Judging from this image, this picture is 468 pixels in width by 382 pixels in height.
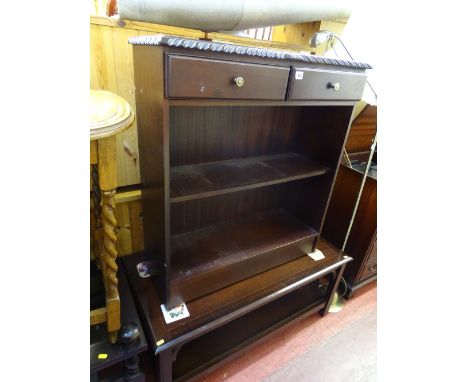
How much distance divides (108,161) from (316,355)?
1.38m

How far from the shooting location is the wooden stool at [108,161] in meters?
0.66

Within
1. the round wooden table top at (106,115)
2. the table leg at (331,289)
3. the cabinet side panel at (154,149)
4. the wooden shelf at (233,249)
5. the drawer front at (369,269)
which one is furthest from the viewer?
the drawer front at (369,269)

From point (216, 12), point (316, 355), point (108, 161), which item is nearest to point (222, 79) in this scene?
point (216, 12)

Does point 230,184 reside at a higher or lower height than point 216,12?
lower

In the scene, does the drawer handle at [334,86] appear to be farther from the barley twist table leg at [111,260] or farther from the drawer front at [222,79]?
the barley twist table leg at [111,260]

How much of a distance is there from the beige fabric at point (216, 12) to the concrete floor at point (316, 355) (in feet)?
4.75

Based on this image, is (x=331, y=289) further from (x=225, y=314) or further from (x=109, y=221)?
(x=109, y=221)

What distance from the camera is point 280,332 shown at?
1.49m

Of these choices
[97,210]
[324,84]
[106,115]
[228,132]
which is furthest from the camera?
[228,132]

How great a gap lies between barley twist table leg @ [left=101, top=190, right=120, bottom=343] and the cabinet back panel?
0.39 metres

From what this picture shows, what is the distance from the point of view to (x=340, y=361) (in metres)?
1.38

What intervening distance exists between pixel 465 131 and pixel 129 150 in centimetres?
118

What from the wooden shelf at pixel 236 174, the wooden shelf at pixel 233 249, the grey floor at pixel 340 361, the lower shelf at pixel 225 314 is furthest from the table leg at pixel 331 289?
→ the wooden shelf at pixel 236 174
